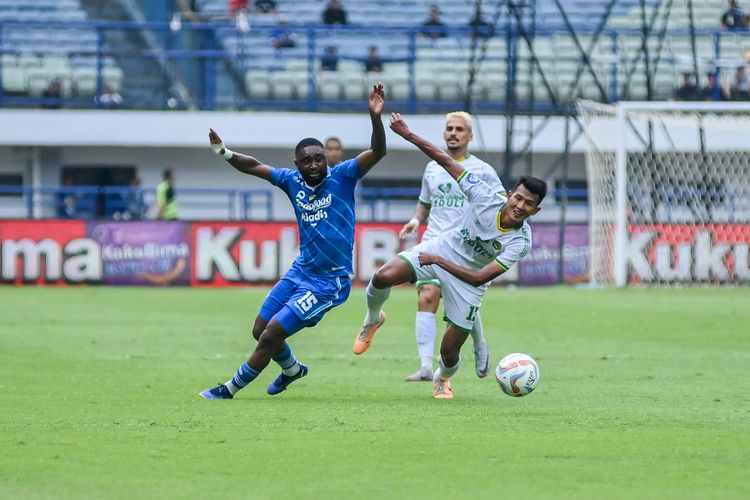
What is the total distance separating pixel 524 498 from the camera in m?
6.64

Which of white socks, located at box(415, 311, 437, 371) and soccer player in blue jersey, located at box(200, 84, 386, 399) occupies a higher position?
soccer player in blue jersey, located at box(200, 84, 386, 399)

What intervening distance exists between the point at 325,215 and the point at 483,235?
1.21 meters

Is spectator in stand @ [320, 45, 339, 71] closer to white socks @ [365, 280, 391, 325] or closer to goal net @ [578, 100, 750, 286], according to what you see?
goal net @ [578, 100, 750, 286]

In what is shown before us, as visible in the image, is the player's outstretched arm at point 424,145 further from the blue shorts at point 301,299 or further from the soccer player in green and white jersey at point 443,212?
the blue shorts at point 301,299

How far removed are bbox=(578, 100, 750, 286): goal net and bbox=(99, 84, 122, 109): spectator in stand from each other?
12.2 metres

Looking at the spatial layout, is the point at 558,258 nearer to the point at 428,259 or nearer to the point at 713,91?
the point at 713,91

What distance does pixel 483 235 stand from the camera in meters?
11.1

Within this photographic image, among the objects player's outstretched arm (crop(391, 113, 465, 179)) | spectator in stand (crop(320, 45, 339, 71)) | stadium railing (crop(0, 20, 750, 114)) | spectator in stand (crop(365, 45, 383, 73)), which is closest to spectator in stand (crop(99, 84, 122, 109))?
stadium railing (crop(0, 20, 750, 114))

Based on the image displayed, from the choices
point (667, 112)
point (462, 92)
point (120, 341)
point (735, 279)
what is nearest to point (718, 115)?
point (667, 112)

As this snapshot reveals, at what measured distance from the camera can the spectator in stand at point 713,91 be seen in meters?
32.7

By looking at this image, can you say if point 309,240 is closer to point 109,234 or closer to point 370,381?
point 370,381

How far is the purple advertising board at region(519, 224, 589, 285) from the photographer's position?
29141mm

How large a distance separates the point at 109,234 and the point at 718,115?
41.2 ft

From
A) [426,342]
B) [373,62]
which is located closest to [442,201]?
[426,342]
